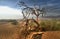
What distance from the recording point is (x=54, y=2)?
260cm

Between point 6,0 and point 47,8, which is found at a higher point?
point 6,0

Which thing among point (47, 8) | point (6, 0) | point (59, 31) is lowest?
point (59, 31)

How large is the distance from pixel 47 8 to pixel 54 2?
0.58ft

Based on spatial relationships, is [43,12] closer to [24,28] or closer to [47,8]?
[47,8]

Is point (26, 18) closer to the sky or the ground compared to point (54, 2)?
closer to the ground

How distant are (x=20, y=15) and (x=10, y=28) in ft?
0.99

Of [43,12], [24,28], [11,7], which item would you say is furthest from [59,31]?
[11,7]

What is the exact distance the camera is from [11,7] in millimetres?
2570

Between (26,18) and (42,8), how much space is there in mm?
352

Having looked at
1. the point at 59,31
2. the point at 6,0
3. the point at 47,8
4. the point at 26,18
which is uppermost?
the point at 6,0

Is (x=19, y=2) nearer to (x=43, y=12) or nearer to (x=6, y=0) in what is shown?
(x=6, y=0)

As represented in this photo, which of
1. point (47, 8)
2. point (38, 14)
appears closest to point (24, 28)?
point (38, 14)

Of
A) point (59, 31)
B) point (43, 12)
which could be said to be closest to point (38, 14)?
point (43, 12)

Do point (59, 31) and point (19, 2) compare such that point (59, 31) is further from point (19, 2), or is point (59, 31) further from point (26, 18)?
point (19, 2)
